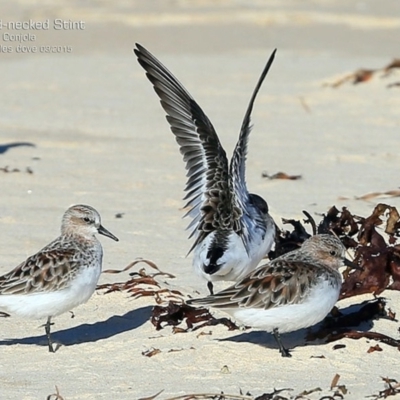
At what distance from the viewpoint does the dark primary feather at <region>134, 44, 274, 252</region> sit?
6.75 meters

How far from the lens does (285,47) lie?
20.4 meters

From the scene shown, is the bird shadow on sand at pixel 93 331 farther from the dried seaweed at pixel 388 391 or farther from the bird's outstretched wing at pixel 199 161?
the dried seaweed at pixel 388 391

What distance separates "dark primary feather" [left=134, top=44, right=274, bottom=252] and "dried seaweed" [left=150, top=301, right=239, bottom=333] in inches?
25.0

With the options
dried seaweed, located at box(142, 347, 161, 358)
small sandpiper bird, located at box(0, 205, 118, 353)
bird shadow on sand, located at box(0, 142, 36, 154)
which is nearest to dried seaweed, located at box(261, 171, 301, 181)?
bird shadow on sand, located at box(0, 142, 36, 154)

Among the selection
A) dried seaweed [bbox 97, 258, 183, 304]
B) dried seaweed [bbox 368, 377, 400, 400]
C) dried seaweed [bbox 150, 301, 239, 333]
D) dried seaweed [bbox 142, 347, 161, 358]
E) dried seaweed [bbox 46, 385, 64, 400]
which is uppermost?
dried seaweed [bbox 97, 258, 183, 304]

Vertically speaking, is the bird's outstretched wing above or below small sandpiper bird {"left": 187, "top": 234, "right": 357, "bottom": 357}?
above

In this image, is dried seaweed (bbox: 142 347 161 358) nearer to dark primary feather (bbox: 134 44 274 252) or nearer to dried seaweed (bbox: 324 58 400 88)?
dark primary feather (bbox: 134 44 274 252)

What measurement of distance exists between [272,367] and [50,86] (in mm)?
10208

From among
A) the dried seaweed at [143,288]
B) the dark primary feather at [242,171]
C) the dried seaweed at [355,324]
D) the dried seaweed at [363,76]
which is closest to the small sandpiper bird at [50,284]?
the dried seaweed at [143,288]

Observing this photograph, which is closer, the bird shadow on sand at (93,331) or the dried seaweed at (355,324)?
the dried seaweed at (355,324)

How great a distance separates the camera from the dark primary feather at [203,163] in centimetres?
675

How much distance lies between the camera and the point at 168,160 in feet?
35.7

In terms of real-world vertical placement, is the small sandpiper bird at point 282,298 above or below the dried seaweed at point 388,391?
above

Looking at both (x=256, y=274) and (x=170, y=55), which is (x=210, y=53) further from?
(x=256, y=274)
